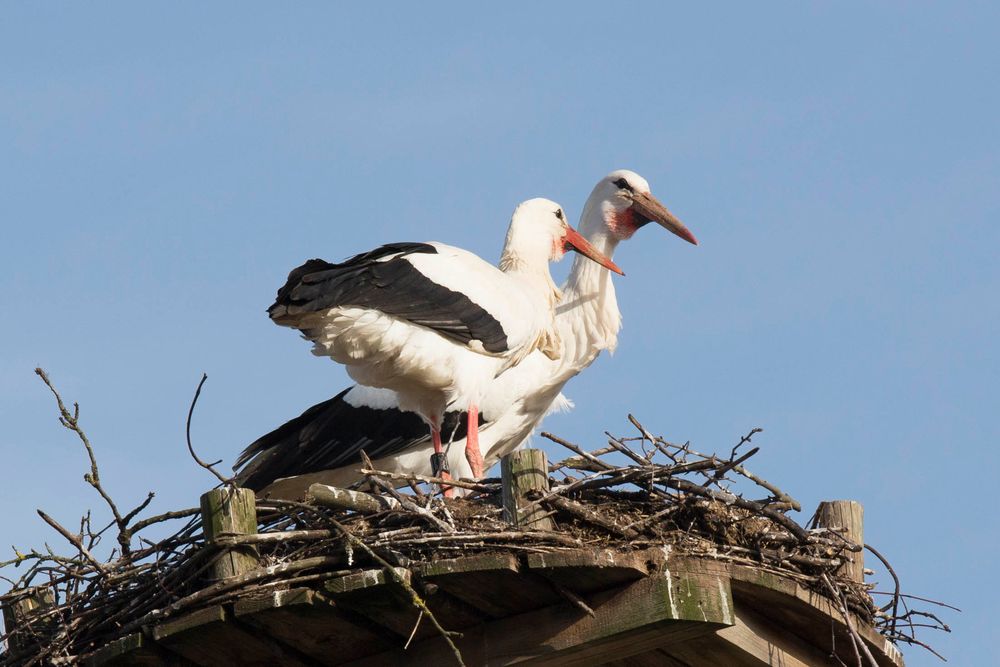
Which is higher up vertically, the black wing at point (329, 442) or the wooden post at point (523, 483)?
the black wing at point (329, 442)

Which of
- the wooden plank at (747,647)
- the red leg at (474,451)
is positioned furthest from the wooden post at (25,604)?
the red leg at (474,451)

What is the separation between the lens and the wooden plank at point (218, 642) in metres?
4.91

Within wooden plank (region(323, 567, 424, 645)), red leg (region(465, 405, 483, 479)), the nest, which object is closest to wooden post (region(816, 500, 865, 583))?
the nest

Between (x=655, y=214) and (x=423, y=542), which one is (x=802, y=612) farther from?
(x=655, y=214)

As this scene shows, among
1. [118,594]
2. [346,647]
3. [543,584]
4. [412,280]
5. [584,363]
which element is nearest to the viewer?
[543,584]

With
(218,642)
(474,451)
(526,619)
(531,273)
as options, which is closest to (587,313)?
(531,273)

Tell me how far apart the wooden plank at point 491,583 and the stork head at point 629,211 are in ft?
16.8

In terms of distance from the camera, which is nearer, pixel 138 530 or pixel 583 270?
pixel 138 530

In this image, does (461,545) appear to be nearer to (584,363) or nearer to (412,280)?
(412,280)

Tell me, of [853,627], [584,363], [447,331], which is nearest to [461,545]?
[853,627]

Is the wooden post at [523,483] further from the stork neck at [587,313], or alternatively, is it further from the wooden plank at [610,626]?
the stork neck at [587,313]

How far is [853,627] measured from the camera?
5160 millimetres

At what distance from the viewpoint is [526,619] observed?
4910 mm

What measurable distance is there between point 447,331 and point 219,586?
276cm
